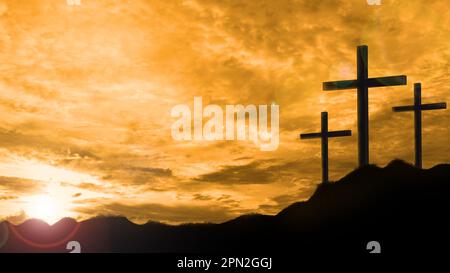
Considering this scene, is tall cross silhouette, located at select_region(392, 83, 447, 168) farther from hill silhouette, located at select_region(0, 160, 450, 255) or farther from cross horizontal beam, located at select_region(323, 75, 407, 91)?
cross horizontal beam, located at select_region(323, 75, 407, 91)

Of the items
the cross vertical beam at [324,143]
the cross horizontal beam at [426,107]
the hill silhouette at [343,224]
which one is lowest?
the hill silhouette at [343,224]

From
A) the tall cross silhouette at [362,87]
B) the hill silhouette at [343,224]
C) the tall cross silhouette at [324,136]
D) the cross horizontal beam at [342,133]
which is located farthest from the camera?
the tall cross silhouette at [324,136]

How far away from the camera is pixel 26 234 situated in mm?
25250

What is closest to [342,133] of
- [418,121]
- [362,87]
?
[418,121]

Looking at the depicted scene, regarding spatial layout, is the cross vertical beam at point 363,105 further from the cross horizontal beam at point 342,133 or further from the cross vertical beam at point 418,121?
the cross vertical beam at point 418,121

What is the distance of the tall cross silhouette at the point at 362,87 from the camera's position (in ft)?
64.0

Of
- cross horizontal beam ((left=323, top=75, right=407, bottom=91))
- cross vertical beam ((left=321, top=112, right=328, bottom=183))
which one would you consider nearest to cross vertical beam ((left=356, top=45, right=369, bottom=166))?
cross horizontal beam ((left=323, top=75, right=407, bottom=91))

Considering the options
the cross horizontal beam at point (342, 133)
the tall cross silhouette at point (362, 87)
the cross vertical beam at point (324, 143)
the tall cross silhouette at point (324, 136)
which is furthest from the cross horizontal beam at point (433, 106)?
the tall cross silhouette at point (362, 87)

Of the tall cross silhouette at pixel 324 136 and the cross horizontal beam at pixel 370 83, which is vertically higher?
the cross horizontal beam at pixel 370 83

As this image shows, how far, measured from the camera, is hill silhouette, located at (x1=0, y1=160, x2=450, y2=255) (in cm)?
1531

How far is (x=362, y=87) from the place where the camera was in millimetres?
19859
